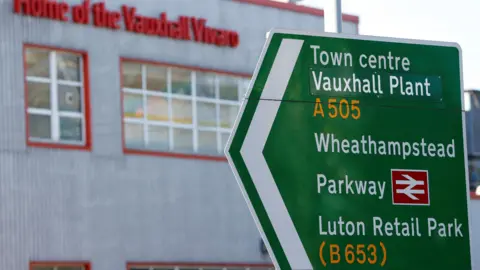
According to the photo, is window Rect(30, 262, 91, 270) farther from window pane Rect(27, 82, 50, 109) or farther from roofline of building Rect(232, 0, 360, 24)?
roofline of building Rect(232, 0, 360, 24)

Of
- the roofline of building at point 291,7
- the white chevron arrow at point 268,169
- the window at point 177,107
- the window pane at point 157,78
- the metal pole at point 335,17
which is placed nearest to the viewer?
the white chevron arrow at point 268,169

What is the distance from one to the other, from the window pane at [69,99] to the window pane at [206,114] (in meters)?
3.51

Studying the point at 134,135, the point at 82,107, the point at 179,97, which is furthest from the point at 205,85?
the point at 82,107

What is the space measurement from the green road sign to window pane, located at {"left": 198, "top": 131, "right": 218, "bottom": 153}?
23.4 m

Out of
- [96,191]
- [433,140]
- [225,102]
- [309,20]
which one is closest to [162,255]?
[96,191]

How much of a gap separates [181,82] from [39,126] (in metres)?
4.08

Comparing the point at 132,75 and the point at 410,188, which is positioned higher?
the point at 132,75

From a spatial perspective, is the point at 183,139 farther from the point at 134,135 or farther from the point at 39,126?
the point at 39,126

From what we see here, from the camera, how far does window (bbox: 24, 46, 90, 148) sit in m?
24.7

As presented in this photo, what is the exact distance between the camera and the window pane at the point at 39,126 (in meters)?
24.7

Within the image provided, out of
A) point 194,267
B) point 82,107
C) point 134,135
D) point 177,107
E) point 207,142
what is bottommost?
point 194,267

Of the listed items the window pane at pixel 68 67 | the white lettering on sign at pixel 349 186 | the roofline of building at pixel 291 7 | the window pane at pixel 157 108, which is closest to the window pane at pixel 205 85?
the window pane at pixel 157 108

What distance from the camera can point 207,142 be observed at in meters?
28.3

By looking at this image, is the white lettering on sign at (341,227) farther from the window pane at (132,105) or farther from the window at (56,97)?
the window pane at (132,105)
